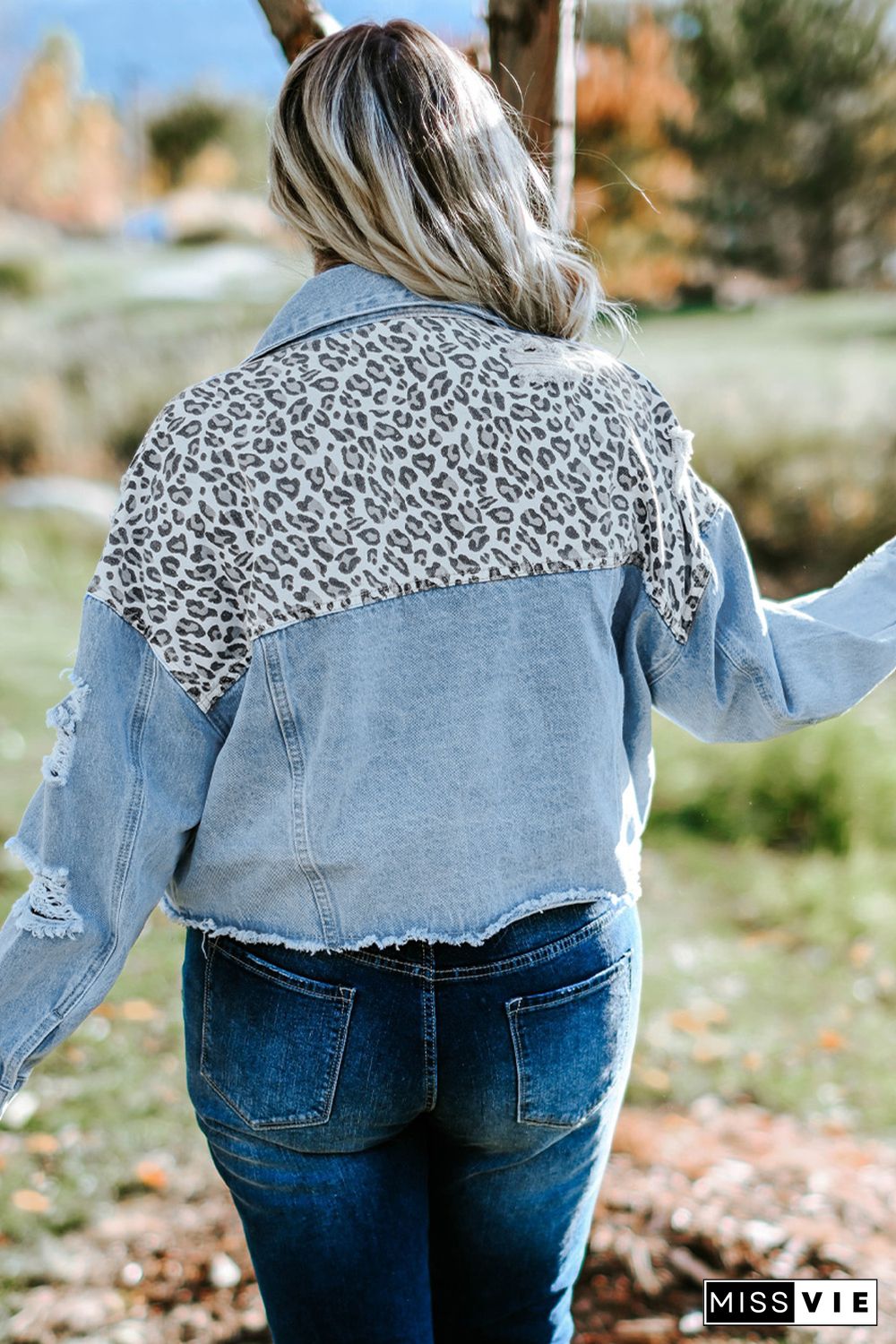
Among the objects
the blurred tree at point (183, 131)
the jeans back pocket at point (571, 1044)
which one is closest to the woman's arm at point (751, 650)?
the jeans back pocket at point (571, 1044)

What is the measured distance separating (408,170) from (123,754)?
0.68 metres

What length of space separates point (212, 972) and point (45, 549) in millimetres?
7539

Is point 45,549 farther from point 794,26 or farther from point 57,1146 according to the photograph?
point 794,26

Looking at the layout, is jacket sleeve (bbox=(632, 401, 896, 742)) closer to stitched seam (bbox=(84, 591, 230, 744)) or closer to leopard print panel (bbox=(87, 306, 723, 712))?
leopard print panel (bbox=(87, 306, 723, 712))

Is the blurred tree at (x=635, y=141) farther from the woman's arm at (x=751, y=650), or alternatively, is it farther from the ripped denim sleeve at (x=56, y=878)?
the ripped denim sleeve at (x=56, y=878)

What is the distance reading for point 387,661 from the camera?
1.30 meters

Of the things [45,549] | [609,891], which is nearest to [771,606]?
[609,891]

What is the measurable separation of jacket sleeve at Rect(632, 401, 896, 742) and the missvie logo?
126 cm

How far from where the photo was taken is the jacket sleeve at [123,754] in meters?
1.27

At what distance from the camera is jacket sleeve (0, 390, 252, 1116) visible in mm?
1271

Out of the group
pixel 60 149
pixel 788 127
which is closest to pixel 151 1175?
pixel 788 127

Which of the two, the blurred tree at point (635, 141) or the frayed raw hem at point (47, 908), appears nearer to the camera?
the frayed raw hem at point (47, 908)

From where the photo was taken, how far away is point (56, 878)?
131 centimetres

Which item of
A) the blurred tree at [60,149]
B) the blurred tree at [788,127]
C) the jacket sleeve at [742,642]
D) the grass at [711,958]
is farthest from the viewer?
the blurred tree at [60,149]
